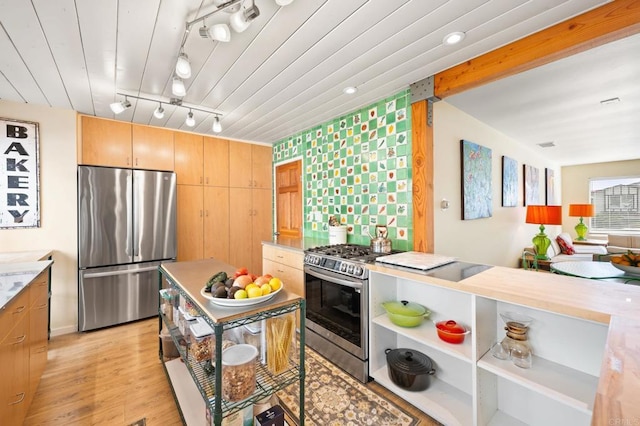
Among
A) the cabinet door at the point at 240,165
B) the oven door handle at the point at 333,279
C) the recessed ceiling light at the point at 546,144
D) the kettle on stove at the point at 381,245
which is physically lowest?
the oven door handle at the point at 333,279

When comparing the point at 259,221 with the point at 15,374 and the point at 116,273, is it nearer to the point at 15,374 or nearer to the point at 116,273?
the point at 116,273

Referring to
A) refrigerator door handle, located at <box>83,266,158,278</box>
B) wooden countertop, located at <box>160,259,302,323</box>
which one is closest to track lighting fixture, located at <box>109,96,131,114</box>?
wooden countertop, located at <box>160,259,302,323</box>

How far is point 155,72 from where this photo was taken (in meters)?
2.12

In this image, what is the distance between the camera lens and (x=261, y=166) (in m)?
4.43

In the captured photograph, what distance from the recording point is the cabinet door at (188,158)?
3682 millimetres

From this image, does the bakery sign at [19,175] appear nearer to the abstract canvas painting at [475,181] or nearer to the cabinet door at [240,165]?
the cabinet door at [240,165]

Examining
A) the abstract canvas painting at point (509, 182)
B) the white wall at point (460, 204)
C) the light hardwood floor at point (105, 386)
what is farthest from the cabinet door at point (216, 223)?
the abstract canvas painting at point (509, 182)

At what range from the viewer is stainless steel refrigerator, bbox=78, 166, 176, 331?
2.90 metres

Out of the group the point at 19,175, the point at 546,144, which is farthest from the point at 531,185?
the point at 19,175

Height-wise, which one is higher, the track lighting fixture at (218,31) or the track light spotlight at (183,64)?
the track lighting fixture at (218,31)

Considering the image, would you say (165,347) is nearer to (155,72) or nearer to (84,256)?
(84,256)

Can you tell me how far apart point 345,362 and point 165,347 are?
153 cm

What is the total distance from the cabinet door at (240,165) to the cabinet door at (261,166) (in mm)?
70

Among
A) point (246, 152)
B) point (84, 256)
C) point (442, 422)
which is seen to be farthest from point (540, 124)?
point (84, 256)
